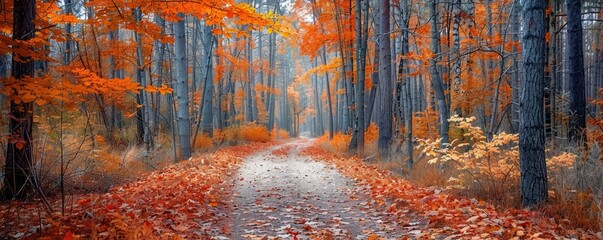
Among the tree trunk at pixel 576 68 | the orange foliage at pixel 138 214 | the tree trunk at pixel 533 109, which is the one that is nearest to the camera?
the orange foliage at pixel 138 214

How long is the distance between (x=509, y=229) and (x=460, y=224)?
0.59 meters

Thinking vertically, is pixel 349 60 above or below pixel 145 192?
above

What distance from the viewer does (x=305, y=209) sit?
6.79 meters

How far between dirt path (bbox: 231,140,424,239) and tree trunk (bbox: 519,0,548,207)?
6.49ft

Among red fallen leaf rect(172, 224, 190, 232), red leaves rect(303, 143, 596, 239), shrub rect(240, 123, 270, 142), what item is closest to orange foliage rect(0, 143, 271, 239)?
red fallen leaf rect(172, 224, 190, 232)

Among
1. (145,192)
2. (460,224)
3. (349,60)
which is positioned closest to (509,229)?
(460,224)

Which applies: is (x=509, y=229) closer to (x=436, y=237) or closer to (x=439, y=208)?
(x=436, y=237)

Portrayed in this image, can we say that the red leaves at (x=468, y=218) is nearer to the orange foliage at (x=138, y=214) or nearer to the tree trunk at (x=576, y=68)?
the orange foliage at (x=138, y=214)

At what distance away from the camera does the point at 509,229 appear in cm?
443

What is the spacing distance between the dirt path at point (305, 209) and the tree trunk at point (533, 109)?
77.9 inches

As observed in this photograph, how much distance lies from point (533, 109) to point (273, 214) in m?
4.31

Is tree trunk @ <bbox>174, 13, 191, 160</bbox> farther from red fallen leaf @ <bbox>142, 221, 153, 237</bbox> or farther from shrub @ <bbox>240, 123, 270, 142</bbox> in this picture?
shrub @ <bbox>240, 123, 270, 142</bbox>

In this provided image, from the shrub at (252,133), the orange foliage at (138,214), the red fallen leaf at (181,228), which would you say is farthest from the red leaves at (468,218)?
the shrub at (252,133)

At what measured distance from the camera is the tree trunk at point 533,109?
522 centimetres
